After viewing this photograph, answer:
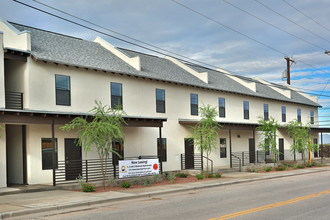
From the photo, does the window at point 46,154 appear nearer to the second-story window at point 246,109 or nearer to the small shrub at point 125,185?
the small shrub at point 125,185

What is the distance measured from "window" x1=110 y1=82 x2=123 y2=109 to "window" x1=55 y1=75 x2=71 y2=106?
3.09 metres

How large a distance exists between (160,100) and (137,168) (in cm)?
674

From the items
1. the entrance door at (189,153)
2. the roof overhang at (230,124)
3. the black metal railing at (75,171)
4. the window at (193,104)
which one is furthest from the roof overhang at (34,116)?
the window at (193,104)

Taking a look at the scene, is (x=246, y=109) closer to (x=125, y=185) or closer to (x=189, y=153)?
(x=189, y=153)

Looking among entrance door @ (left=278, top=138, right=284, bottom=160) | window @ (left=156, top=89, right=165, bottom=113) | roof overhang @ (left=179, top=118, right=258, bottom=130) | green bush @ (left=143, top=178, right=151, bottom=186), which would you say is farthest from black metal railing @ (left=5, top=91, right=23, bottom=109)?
entrance door @ (left=278, top=138, right=284, bottom=160)

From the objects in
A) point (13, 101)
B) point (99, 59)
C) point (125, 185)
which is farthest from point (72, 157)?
point (99, 59)

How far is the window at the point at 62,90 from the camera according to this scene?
19.9 meters

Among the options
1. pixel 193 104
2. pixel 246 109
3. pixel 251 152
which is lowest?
pixel 251 152

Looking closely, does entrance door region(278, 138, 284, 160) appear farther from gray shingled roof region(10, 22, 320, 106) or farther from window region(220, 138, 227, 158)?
window region(220, 138, 227, 158)

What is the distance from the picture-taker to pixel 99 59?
23.3 m

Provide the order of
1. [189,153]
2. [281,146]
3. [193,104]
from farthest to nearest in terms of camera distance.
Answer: [281,146], [193,104], [189,153]

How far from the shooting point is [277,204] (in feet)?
39.4

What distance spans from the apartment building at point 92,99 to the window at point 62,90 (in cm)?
5

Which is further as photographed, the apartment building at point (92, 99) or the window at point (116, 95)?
the window at point (116, 95)
